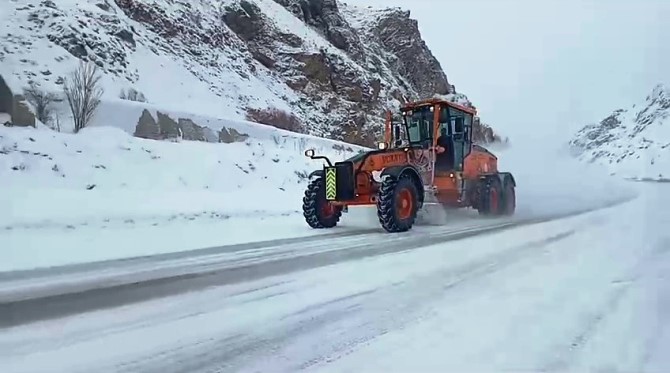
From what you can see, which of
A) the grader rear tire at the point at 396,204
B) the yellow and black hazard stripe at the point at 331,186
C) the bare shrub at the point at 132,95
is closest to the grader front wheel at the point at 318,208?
the yellow and black hazard stripe at the point at 331,186

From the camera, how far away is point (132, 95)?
86.6 feet

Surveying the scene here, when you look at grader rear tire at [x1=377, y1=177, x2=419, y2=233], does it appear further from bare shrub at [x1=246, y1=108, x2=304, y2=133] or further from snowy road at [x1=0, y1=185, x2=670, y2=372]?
bare shrub at [x1=246, y1=108, x2=304, y2=133]

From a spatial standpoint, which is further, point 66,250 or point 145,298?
point 66,250

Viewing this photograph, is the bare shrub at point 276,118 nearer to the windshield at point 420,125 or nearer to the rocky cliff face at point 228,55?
the rocky cliff face at point 228,55

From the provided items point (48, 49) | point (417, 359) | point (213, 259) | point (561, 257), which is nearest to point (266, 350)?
point (417, 359)

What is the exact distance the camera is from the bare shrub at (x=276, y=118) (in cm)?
3334

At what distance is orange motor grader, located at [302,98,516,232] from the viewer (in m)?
9.15

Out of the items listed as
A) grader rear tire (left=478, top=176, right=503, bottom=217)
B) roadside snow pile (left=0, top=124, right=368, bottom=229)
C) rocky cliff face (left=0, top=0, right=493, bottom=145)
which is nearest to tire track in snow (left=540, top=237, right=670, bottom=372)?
grader rear tire (left=478, top=176, right=503, bottom=217)

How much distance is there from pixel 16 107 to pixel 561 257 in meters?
15.3

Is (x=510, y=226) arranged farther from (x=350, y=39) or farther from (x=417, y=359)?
(x=350, y=39)

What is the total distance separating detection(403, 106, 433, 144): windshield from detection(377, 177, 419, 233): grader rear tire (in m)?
1.88

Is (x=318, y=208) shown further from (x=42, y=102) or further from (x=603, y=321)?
(x=42, y=102)

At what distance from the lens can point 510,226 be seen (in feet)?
32.0

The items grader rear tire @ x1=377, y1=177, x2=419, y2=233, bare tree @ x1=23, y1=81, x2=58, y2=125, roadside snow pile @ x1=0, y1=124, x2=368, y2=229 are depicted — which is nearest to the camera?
grader rear tire @ x1=377, y1=177, x2=419, y2=233
